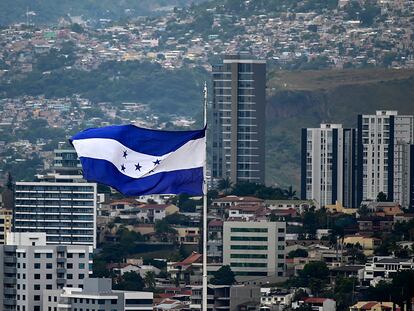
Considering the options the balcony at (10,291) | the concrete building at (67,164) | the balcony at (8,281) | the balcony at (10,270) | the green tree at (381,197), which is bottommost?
the balcony at (10,291)

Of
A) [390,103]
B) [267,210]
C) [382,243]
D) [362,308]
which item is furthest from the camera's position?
[390,103]

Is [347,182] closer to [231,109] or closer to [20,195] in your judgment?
[231,109]

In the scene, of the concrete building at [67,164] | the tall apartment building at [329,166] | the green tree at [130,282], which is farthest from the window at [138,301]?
the tall apartment building at [329,166]

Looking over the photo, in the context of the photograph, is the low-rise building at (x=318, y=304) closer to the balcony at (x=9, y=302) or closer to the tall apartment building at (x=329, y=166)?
the balcony at (x=9, y=302)

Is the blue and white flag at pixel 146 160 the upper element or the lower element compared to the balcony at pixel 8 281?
upper

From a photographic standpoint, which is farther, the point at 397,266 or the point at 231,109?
the point at 231,109

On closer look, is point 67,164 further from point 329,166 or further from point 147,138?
point 147,138

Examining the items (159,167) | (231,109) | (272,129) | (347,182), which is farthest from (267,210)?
(159,167)
